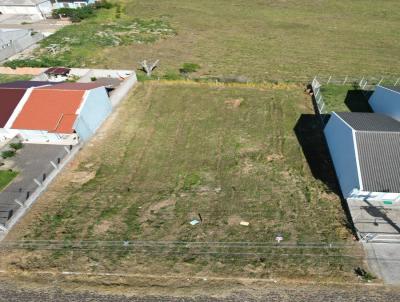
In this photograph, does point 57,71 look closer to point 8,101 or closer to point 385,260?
point 8,101

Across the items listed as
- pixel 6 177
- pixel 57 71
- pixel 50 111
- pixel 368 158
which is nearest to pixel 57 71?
pixel 57 71

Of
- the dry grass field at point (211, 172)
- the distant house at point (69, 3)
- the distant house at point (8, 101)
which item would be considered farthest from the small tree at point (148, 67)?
the distant house at point (69, 3)

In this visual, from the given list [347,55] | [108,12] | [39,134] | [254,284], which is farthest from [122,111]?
[108,12]

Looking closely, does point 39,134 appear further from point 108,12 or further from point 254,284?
point 108,12

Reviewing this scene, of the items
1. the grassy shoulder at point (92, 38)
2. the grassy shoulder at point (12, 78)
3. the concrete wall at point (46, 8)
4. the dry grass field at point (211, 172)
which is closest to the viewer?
the dry grass field at point (211, 172)

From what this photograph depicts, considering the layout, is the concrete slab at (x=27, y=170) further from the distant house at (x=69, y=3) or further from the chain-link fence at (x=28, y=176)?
the distant house at (x=69, y=3)

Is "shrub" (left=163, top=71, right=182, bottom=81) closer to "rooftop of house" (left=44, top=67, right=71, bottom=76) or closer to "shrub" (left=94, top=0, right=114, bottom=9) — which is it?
"rooftop of house" (left=44, top=67, right=71, bottom=76)

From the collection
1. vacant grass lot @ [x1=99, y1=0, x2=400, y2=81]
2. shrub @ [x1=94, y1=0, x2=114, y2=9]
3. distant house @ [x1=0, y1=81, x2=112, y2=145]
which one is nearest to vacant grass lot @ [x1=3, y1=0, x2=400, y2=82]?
vacant grass lot @ [x1=99, y1=0, x2=400, y2=81]
